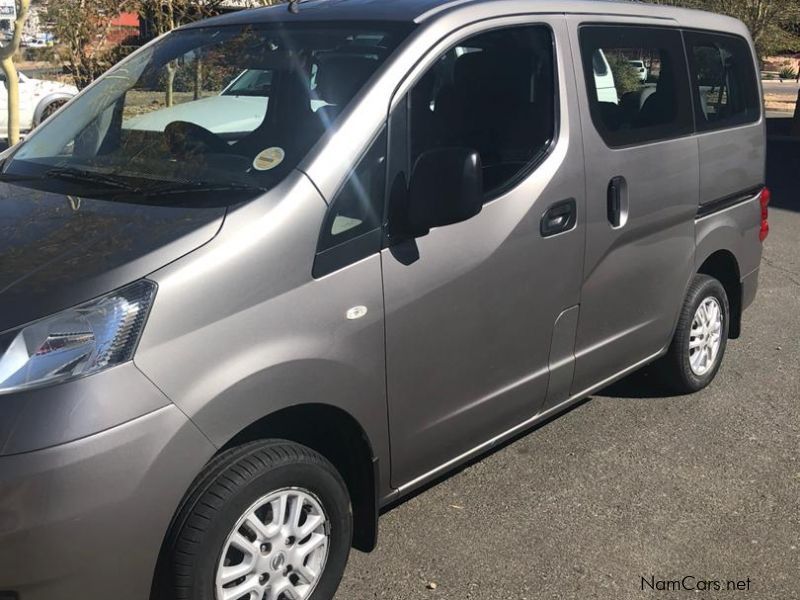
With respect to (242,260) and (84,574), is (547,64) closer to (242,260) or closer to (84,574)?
(242,260)

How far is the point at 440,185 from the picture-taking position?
108 inches

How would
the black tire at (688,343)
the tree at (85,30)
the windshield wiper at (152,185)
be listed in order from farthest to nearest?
the tree at (85,30) < the black tire at (688,343) < the windshield wiper at (152,185)

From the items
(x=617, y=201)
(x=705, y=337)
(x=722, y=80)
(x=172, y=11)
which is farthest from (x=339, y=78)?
(x=172, y=11)

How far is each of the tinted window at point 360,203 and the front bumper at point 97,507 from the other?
727mm

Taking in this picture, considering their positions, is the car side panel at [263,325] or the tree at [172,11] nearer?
the car side panel at [263,325]

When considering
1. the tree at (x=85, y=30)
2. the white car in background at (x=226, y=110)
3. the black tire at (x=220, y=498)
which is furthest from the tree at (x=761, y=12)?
the black tire at (x=220, y=498)

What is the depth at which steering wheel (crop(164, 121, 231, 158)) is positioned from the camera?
9.98 feet

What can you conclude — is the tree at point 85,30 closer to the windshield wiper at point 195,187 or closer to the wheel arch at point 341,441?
the windshield wiper at point 195,187

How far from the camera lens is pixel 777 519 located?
361cm

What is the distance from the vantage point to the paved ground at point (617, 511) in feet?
10.4

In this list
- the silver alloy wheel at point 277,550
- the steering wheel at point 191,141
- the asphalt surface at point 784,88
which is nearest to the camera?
the silver alloy wheel at point 277,550

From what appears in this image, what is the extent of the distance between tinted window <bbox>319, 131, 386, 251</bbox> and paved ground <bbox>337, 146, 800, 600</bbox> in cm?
129

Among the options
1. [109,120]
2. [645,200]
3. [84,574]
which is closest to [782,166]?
[645,200]

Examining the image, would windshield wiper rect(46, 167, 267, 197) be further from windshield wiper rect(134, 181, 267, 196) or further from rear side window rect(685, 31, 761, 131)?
rear side window rect(685, 31, 761, 131)
